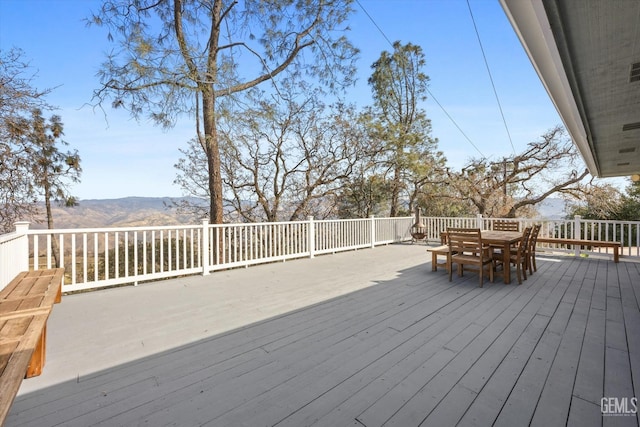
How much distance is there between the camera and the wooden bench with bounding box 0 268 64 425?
1.19 metres

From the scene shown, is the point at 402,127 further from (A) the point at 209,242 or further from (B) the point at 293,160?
(A) the point at 209,242

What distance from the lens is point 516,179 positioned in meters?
12.9

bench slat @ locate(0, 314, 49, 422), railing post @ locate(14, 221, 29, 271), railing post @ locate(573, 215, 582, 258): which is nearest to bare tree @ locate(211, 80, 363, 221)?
railing post @ locate(14, 221, 29, 271)

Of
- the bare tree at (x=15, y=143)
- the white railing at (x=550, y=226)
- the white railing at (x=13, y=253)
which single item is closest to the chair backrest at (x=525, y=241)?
the white railing at (x=550, y=226)

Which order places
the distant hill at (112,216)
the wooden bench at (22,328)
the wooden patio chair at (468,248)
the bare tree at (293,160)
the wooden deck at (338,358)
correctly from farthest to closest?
the bare tree at (293,160) < the distant hill at (112,216) < the wooden patio chair at (468,248) < the wooden deck at (338,358) < the wooden bench at (22,328)

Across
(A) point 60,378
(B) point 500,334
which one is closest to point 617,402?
(B) point 500,334

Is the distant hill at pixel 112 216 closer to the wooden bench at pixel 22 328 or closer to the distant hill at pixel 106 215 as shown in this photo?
the distant hill at pixel 106 215

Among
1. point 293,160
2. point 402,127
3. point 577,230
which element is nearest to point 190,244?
point 293,160

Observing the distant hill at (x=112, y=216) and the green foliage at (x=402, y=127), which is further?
the green foliage at (x=402, y=127)

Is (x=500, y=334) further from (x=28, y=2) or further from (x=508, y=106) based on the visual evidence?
(x=508, y=106)

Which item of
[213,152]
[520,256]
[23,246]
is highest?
[213,152]

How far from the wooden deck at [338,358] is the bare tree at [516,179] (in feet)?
32.4

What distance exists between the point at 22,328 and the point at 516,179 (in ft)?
52.5

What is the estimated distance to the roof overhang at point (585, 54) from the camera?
5.23 ft
